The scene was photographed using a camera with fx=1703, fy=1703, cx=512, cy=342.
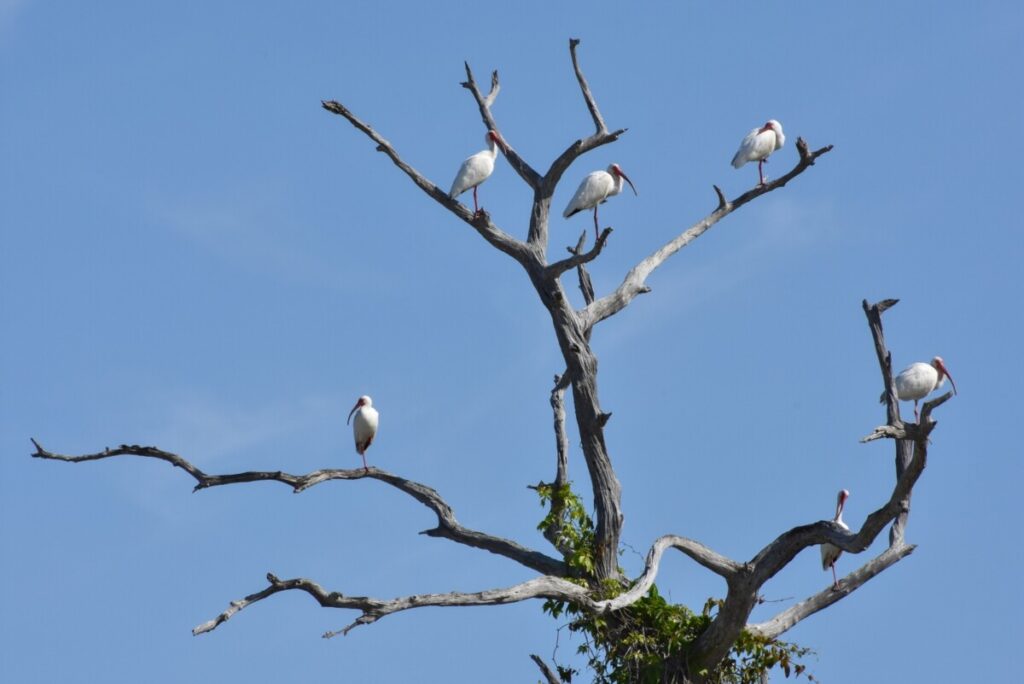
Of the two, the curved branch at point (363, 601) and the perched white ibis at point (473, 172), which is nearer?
the curved branch at point (363, 601)

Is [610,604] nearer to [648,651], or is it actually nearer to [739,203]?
[648,651]

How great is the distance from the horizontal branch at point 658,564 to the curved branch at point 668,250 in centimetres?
252

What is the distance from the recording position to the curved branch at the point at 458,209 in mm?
17203

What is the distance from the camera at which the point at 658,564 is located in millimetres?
15773

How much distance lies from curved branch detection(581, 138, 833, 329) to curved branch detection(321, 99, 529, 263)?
97cm

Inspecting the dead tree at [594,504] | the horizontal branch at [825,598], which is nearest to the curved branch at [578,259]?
the dead tree at [594,504]

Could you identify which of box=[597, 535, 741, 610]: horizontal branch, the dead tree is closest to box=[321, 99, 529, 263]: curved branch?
the dead tree

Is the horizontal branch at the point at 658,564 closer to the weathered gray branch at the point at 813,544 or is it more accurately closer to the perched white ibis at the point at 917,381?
the weathered gray branch at the point at 813,544

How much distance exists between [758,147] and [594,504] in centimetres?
562

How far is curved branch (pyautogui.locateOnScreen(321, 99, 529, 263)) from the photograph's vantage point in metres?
17.2

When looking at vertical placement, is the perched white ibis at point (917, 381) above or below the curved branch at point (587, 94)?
below

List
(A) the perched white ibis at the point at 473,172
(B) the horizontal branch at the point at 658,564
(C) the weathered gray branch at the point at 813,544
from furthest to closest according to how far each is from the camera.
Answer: (A) the perched white ibis at the point at 473,172, (B) the horizontal branch at the point at 658,564, (C) the weathered gray branch at the point at 813,544

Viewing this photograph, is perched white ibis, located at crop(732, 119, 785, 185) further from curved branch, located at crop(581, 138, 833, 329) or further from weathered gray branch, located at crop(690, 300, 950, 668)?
weathered gray branch, located at crop(690, 300, 950, 668)

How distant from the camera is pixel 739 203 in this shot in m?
18.8
